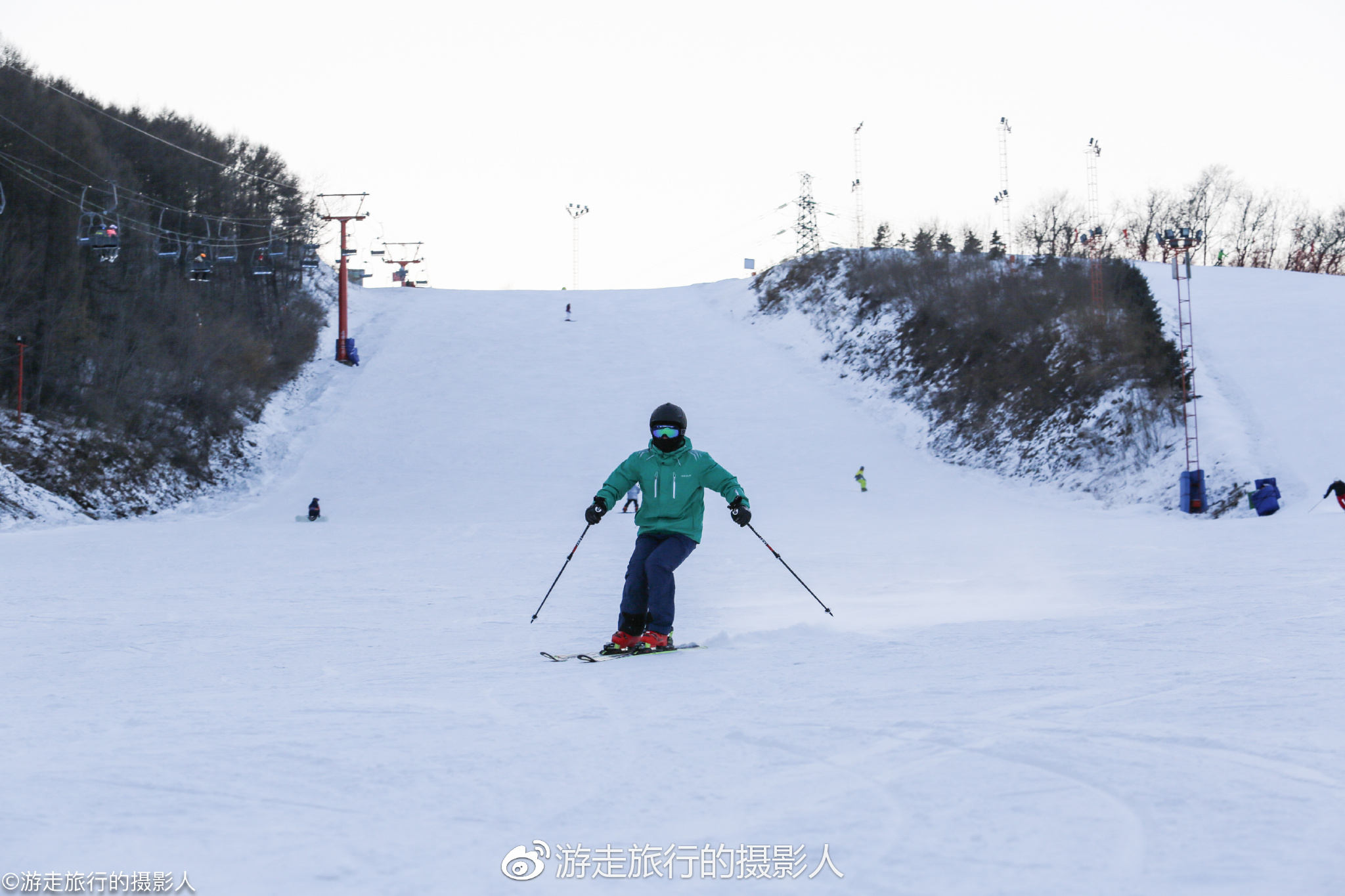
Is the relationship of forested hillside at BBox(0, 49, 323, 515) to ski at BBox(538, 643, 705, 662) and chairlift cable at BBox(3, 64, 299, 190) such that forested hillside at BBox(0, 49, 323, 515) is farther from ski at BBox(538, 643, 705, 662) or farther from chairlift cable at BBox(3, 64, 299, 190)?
ski at BBox(538, 643, 705, 662)

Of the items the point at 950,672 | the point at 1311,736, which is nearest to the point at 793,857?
the point at 1311,736

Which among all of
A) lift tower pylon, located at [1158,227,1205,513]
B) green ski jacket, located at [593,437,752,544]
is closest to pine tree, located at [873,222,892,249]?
Result: lift tower pylon, located at [1158,227,1205,513]

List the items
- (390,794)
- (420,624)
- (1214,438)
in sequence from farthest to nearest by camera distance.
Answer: (1214,438), (420,624), (390,794)

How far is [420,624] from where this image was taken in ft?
25.1

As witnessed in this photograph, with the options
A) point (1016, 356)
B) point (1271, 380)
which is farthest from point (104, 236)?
point (1271, 380)

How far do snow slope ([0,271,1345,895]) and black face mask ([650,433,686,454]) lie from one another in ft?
4.70

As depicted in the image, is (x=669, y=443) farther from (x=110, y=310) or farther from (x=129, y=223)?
(x=129, y=223)

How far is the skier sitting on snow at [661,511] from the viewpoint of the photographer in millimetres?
6441

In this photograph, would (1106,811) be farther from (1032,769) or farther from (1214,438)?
(1214,438)

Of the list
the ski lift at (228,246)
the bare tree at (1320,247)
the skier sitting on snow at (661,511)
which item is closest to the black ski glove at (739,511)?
the skier sitting on snow at (661,511)

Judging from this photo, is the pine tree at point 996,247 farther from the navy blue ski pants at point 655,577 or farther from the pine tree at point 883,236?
the navy blue ski pants at point 655,577

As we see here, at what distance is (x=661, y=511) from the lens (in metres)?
6.66

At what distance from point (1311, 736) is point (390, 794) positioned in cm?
340

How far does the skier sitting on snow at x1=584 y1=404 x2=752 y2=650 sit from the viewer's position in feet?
21.1
